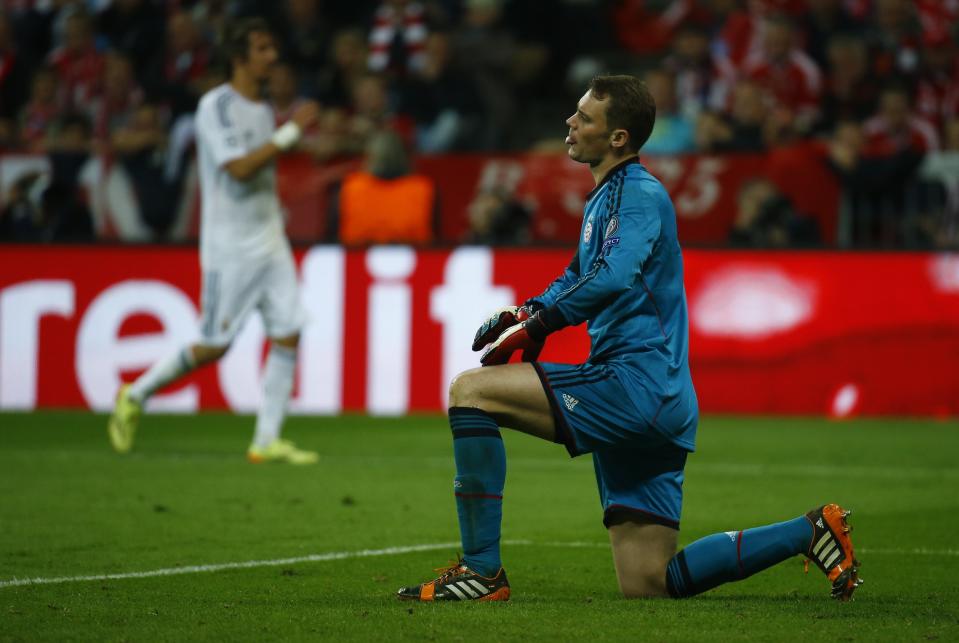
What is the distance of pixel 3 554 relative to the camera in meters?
6.74

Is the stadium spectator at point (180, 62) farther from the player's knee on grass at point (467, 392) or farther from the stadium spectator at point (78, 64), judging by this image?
the player's knee on grass at point (467, 392)

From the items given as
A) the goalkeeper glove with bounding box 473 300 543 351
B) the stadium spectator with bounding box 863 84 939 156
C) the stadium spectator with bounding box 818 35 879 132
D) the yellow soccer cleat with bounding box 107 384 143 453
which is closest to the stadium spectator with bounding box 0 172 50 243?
the yellow soccer cleat with bounding box 107 384 143 453

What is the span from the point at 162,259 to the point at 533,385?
8990 mm

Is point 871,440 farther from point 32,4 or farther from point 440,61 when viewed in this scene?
point 32,4

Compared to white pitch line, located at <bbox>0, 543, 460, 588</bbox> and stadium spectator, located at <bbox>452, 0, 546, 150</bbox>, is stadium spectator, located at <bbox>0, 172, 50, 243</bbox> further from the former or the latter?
white pitch line, located at <bbox>0, 543, 460, 588</bbox>

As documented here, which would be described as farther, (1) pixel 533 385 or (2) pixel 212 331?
(2) pixel 212 331

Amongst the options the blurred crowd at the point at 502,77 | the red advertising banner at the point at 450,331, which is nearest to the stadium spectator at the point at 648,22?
the blurred crowd at the point at 502,77

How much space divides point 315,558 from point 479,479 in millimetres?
1482

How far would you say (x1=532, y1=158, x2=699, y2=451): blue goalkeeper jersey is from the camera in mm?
5484

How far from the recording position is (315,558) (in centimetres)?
679

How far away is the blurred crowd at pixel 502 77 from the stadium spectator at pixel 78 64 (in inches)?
0.8

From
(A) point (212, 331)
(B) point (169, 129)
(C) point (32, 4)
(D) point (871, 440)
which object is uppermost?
(C) point (32, 4)

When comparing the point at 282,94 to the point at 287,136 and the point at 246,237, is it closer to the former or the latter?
the point at 246,237

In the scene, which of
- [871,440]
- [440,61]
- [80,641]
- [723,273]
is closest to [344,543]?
[80,641]
